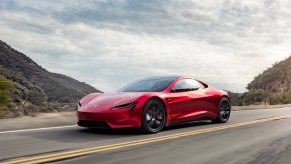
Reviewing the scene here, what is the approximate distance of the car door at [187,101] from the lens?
10992mm

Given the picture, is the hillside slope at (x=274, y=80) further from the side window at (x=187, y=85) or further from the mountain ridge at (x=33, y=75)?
the side window at (x=187, y=85)

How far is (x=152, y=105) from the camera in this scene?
1032 cm

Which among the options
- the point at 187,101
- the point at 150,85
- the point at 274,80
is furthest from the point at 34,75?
the point at 274,80

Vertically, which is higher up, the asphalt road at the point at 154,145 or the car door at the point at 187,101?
the car door at the point at 187,101

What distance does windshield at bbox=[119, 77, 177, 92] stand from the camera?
11049 mm

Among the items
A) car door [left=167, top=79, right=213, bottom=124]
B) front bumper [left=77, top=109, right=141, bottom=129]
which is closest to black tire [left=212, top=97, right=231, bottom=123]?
car door [left=167, top=79, right=213, bottom=124]

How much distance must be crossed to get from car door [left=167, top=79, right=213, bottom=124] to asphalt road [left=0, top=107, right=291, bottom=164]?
0.33 metres

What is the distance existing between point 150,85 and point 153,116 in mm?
1163

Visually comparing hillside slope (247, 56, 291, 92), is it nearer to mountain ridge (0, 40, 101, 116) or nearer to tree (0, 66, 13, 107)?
mountain ridge (0, 40, 101, 116)

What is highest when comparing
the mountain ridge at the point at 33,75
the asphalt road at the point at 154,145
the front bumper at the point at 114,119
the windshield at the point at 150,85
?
the mountain ridge at the point at 33,75

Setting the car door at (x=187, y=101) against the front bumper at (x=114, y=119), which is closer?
the front bumper at (x=114, y=119)

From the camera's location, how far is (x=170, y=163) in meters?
6.92

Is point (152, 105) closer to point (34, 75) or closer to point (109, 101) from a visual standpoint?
point (109, 101)

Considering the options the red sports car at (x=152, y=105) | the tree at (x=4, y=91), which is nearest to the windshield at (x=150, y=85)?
the red sports car at (x=152, y=105)
